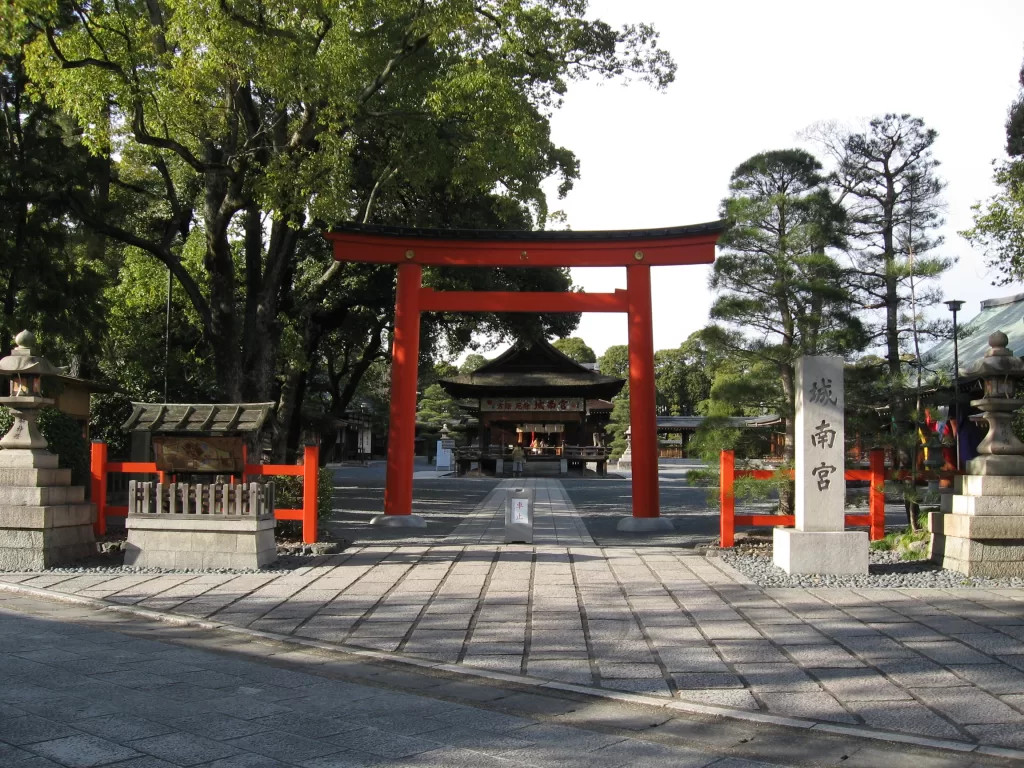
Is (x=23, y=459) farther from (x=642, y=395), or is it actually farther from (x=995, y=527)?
(x=995, y=527)

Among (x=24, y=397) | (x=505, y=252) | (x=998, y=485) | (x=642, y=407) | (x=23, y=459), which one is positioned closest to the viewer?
(x=998, y=485)

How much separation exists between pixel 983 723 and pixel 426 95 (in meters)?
11.2

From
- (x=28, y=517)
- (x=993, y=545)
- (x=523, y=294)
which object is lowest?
(x=993, y=545)

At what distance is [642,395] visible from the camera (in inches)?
538

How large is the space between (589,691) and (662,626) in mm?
1755

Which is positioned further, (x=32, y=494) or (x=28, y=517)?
(x=32, y=494)

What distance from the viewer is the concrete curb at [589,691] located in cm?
404

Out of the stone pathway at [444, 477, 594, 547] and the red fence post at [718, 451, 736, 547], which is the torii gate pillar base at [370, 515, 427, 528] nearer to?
the stone pathway at [444, 477, 594, 547]

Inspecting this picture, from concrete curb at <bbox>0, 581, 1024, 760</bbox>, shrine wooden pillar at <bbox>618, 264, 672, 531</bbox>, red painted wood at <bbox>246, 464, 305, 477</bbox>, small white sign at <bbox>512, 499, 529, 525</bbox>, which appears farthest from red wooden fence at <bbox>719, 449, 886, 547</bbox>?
concrete curb at <bbox>0, 581, 1024, 760</bbox>

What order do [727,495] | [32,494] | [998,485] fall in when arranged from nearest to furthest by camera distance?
1. [998,485]
2. [32,494]
3. [727,495]

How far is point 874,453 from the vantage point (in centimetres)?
1015

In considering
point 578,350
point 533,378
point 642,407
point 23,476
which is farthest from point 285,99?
point 578,350

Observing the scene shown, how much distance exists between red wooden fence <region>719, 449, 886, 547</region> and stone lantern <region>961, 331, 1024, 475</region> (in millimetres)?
1345

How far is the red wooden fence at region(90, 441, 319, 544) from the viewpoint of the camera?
10.1 metres
